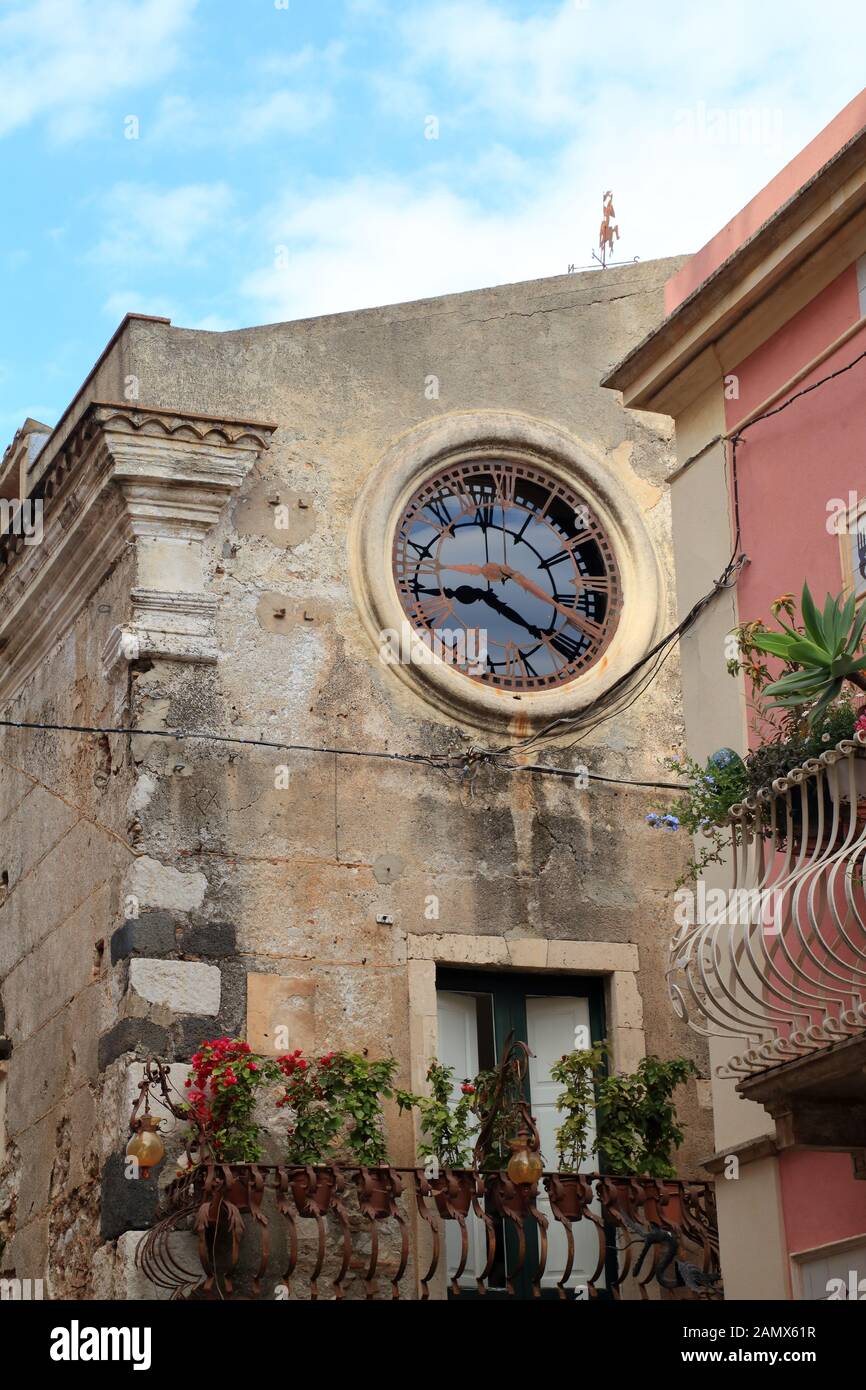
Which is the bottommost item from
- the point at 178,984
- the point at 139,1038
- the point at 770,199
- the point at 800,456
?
the point at 139,1038

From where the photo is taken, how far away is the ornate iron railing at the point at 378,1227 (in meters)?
10.8

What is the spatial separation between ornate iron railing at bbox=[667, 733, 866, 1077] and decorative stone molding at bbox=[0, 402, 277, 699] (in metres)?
4.22

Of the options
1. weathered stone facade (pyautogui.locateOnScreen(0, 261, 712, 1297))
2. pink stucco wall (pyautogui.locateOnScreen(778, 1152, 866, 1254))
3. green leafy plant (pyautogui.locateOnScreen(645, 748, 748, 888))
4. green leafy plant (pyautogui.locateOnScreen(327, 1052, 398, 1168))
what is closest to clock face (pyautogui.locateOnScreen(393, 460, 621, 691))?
weathered stone facade (pyautogui.locateOnScreen(0, 261, 712, 1297))

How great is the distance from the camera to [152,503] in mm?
12492

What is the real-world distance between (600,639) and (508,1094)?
304 cm

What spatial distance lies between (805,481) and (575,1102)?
3.81 m

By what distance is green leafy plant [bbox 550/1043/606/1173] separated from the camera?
38.2ft

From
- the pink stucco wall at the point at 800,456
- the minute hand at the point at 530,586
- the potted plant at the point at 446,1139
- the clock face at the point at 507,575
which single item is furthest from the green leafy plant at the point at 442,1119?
the pink stucco wall at the point at 800,456

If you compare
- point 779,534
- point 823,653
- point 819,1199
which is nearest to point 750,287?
point 779,534

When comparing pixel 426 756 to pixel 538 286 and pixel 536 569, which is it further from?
pixel 538 286

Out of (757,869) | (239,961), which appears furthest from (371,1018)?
(757,869)

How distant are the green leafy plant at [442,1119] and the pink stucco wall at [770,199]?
4.30 m

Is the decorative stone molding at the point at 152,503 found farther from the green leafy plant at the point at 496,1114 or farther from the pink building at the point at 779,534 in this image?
the green leafy plant at the point at 496,1114

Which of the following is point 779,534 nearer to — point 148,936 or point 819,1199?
point 819,1199
